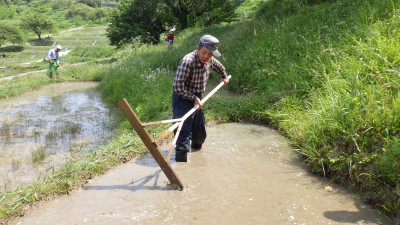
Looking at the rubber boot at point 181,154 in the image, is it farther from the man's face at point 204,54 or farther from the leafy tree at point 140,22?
the leafy tree at point 140,22

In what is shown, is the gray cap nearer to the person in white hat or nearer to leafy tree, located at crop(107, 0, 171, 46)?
the person in white hat

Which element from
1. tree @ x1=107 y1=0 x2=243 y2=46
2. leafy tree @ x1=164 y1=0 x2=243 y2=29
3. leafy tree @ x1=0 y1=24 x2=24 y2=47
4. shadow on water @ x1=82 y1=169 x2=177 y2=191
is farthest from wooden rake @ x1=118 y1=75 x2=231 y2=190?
leafy tree @ x1=0 y1=24 x2=24 y2=47

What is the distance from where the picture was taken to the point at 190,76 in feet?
14.5

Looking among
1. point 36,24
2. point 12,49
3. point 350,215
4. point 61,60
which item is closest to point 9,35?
point 12,49

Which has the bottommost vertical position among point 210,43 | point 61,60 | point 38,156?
point 61,60

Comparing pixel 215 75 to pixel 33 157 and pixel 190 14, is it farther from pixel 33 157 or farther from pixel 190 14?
pixel 190 14

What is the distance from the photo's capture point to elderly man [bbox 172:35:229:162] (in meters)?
4.17

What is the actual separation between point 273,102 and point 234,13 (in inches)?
601

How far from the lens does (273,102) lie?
646 centimetres

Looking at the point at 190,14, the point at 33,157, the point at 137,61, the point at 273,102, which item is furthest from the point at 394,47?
the point at 190,14

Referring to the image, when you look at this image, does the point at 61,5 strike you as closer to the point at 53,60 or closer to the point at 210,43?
the point at 53,60

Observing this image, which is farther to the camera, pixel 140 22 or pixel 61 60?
pixel 61 60

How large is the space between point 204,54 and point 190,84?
50 centimetres

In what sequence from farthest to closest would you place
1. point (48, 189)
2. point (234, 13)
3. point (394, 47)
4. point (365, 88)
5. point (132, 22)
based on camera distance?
point (132, 22) < point (234, 13) < point (394, 47) < point (365, 88) < point (48, 189)
